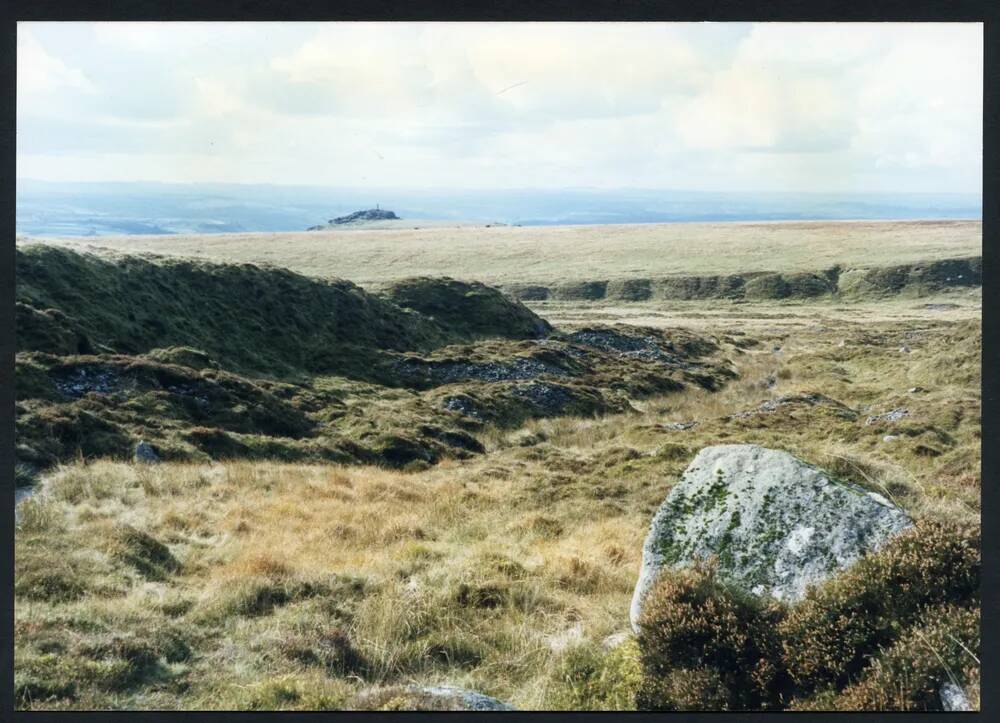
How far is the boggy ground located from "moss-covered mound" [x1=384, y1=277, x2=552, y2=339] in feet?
89.4

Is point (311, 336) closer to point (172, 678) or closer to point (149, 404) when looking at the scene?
point (149, 404)

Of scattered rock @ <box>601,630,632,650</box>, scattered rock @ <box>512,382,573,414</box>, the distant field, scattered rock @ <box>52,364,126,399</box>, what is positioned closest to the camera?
scattered rock @ <box>601,630,632,650</box>

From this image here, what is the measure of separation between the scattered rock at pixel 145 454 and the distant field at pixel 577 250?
7033cm

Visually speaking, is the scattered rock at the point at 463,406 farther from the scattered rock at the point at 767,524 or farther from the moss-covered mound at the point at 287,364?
the scattered rock at the point at 767,524

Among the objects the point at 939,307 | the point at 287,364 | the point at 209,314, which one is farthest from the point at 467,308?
the point at 939,307

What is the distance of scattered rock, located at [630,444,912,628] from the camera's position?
22.6 feet

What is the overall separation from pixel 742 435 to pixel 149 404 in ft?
57.7

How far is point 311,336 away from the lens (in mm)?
38812

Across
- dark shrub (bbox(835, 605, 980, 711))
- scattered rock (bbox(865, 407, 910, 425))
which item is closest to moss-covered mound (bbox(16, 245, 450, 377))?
scattered rock (bbox(865, 407, 910, 425))

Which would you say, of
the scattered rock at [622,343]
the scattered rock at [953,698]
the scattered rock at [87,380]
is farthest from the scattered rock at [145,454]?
the scattered rock at [622,343]

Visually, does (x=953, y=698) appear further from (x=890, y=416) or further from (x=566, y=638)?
(x=890, y=416)

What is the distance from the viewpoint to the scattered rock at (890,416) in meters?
21.4

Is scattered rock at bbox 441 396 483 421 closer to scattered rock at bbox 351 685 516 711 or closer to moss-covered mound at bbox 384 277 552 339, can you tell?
moss-covered mound at bbox 384 277 552 339

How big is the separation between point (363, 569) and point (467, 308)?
140 feet
